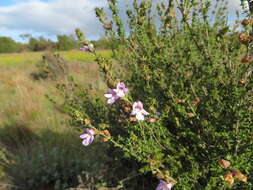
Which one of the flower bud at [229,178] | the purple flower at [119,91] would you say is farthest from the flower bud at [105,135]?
the flower bud at [229,178]

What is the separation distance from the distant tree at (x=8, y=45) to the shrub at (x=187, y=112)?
141ft

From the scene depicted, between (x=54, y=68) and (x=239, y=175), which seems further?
(x=54, y=68)

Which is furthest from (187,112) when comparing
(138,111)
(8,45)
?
(8,45)

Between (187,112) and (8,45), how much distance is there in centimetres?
4510

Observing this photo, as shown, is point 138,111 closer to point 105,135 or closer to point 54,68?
point 105,135

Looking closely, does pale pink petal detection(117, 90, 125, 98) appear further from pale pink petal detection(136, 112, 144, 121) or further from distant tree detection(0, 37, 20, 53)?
distant tree detection(0, 37, 20, 53)

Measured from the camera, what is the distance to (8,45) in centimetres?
4034

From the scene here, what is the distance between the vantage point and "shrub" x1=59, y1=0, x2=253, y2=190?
129cm

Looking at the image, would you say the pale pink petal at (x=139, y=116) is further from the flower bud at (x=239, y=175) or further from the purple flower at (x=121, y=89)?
the flower bud at (x=239, y=175)

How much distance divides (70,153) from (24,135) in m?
1.29

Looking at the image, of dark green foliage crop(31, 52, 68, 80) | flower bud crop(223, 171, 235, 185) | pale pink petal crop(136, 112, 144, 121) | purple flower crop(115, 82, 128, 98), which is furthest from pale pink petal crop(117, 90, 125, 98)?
dark green foliage crop(31, 52, 68, 80)

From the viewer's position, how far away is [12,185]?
8.55 feet

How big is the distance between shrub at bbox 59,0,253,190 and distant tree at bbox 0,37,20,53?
42840 millimetres

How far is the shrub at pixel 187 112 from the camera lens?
1.29m
